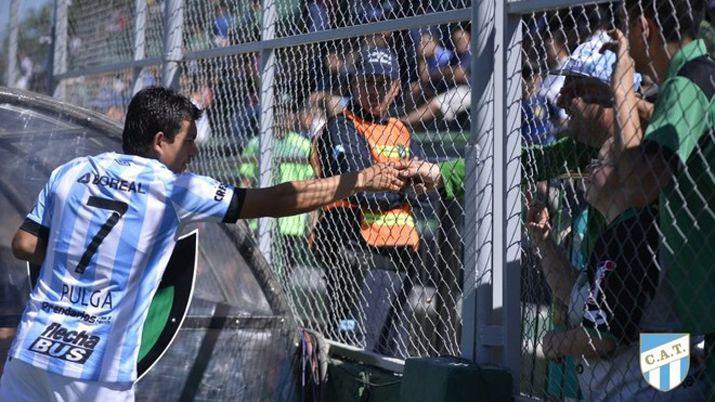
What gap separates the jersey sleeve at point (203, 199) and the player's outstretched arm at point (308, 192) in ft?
0.16

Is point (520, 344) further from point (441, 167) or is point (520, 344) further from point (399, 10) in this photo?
point (399, 10)

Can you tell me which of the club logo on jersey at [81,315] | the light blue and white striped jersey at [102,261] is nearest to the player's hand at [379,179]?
the light blue and white striped jersey at [102,261]

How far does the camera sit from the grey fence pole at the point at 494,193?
13.9 feet

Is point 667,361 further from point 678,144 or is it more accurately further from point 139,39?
point 139,39

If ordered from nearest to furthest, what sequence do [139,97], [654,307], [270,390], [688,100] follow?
1. [688,100]
2. [654,307]
3. [139,97]
4. [270,390]

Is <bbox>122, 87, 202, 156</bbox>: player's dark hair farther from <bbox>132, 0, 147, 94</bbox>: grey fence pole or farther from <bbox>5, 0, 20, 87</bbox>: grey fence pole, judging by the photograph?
<bbox>5, 0, 20, 87</bbox>: grey fence pole

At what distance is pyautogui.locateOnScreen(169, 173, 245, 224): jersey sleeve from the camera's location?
4.03 metres

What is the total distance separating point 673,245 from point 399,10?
210 cm

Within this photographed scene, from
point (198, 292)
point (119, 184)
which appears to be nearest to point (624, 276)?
point (119, 184)

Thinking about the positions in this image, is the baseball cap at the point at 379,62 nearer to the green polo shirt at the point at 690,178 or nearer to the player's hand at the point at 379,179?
the player's hand at the point at 379,179

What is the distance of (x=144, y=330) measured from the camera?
4449 millimetres

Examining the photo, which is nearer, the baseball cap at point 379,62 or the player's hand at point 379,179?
the player's hand at point 379,179

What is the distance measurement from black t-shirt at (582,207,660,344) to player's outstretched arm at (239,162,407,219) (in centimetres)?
98

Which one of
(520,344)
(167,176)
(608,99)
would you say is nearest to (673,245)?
(608,99)
